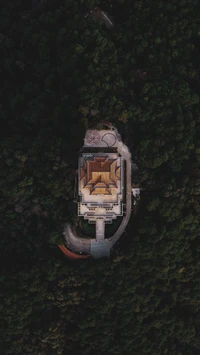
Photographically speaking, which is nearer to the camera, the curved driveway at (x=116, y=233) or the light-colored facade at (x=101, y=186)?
the light-colored facade at (x=101, y=186)

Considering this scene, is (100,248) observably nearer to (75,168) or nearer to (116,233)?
(116,233)

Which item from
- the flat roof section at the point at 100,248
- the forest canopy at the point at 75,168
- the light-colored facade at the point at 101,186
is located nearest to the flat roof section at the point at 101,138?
the forest canopy at the point at 75,168

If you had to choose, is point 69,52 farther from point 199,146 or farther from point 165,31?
point 199,146

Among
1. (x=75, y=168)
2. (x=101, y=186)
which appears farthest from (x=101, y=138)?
(x=101, y=186)

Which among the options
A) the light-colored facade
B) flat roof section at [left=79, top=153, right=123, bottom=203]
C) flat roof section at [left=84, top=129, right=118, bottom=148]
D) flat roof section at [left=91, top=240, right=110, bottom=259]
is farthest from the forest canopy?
flat roof section at [left=79, top=153, right=123, bottom=203]

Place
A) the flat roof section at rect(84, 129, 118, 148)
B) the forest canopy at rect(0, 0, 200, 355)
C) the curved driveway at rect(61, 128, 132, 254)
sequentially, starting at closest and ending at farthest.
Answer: the forest canopy at rect(0, 0, 200, 355) < the flat roof section at rect(84, 129, 118, 148) < the curved driveway at rect(61, 128, 132, 254)

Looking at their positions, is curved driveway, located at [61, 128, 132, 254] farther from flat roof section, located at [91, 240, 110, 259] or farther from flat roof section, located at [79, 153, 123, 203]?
flat roof section, located at [79, 153, 123, 203]

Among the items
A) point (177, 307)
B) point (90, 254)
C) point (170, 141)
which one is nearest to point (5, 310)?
point (90, 254)

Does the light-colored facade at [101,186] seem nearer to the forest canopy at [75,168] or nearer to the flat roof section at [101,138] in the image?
the flat roof section at [101,138]

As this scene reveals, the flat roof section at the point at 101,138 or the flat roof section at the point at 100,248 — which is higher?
the flat roof section at the point at 101,138
